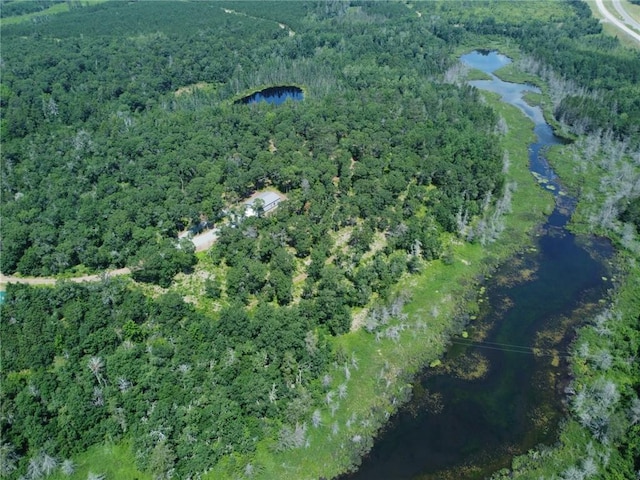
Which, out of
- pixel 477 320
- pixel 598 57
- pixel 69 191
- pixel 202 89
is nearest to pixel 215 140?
pixel 69 191

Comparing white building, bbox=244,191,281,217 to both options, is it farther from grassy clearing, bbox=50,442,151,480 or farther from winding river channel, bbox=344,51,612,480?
grassy clearing, bbox=50,442,151,480

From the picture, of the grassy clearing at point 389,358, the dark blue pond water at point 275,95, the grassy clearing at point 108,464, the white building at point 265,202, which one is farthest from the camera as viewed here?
the dark blue pond water at point 275,95

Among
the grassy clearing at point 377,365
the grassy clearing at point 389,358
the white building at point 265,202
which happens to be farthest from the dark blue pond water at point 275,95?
the grassy clearing at point 389,358

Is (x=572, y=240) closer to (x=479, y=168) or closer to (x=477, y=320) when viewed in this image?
(x=479, y=168)

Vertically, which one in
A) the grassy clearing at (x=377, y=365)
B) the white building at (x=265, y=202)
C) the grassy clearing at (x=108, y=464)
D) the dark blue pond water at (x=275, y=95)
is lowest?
the dark blue pond water at (x=275, y=95)

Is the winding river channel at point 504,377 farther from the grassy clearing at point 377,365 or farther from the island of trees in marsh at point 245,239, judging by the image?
the island of trees in marsh at point 245,239
